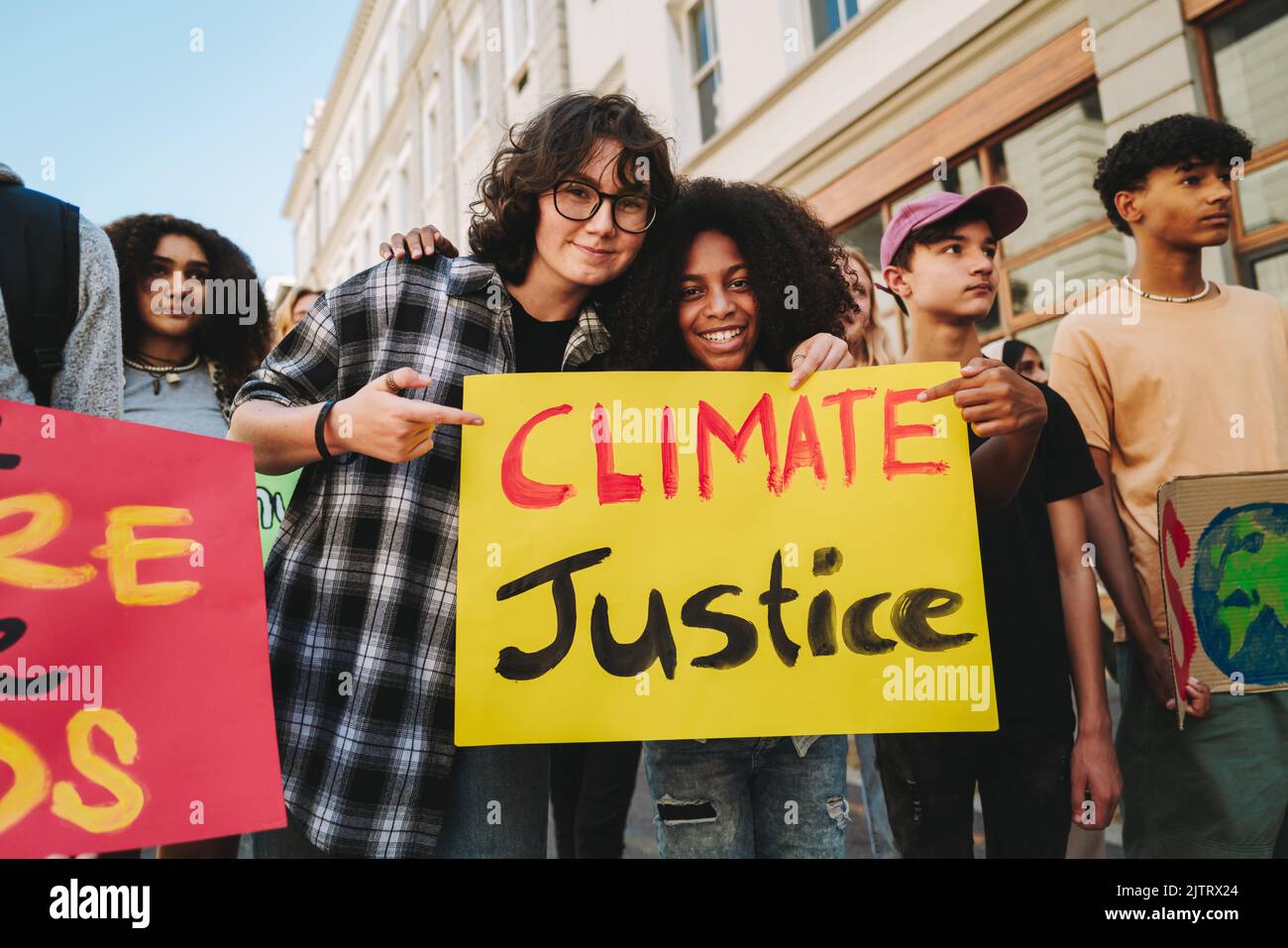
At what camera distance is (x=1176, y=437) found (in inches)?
80.4

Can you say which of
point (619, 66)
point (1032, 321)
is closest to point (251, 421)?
point (1032, 321)

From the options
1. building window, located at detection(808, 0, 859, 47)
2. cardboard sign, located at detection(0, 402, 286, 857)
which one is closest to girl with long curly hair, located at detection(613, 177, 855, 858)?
cardboard sign, located at detection(0, 402, 286, 857)

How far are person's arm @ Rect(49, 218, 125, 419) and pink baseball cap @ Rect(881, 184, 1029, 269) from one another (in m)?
1.70

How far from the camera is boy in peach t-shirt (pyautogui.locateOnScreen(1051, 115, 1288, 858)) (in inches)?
76.8

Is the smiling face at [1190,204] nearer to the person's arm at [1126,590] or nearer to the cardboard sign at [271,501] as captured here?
the person's arm at [1126,590]

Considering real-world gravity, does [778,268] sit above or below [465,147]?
below

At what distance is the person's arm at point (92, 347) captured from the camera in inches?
60.8

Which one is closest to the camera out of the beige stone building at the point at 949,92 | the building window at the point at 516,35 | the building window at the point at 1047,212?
the beige stone building at the point at 949,92

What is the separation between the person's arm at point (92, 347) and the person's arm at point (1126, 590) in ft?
6.56

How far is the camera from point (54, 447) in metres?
1.40

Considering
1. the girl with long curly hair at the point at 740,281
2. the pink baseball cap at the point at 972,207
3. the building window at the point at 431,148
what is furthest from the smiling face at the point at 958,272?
the building window at the point at 431,148

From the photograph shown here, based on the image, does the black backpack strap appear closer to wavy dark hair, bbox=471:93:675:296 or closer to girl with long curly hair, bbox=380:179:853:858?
girl with long curly hair, bbox=380:179:853:858
